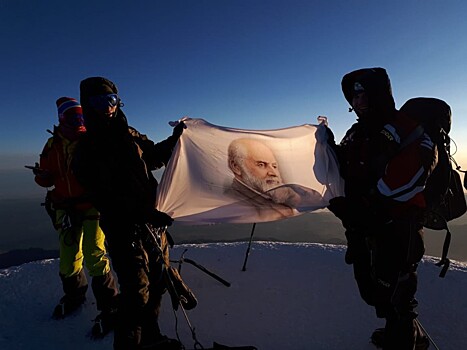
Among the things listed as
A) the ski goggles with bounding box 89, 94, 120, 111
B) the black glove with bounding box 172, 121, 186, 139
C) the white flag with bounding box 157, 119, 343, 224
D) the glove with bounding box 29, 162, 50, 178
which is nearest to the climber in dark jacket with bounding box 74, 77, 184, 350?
the ski goggles with bounding box 89, 94, 120, 111

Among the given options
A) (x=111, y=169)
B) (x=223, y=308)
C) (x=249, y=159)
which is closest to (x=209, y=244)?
(x=223, y=308)

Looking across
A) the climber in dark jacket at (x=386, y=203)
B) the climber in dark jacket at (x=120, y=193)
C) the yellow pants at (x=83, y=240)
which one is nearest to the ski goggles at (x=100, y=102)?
the climber in dark jacket at (x=120, y=193)

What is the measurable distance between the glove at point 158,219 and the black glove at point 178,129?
34.4 inches

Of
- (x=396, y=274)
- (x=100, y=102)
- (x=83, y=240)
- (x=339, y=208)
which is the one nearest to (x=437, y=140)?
(x=339, y=208)

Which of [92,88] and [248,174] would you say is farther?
[248,174]

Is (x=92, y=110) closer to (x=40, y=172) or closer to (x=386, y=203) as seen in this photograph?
(x=40, y=172)

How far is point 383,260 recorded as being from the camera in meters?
2.57

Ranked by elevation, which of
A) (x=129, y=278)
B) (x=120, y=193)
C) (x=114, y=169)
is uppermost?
(x=114, y=169)

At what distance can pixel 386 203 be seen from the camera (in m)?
2.53

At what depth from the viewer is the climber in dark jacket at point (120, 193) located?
2.74 metres

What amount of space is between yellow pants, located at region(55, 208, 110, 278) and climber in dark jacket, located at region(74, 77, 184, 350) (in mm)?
585

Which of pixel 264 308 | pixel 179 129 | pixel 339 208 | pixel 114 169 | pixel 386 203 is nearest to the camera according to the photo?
pixel 386 203

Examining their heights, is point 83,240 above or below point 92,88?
below

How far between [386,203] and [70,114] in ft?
11.0
